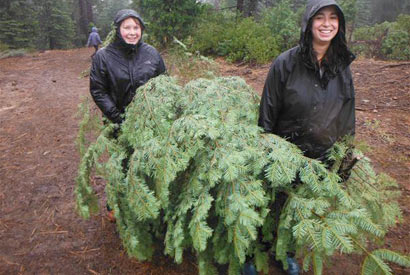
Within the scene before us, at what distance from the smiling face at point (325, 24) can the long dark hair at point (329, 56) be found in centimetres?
4

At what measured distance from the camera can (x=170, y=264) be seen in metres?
3.09

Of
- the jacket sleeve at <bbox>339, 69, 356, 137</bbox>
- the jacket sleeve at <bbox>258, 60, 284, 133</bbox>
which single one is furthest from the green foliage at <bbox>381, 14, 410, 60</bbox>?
the jacket sleeve at <bbox>258, 60, 284, 133</bbox>

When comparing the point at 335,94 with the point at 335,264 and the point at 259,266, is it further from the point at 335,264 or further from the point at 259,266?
the point at 335,264

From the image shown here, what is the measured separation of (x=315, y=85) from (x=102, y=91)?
225 centimetres

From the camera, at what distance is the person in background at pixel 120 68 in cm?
308

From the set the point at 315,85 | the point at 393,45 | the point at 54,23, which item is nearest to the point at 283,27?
the point at 393,45

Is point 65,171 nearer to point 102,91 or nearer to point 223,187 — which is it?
point 102,91

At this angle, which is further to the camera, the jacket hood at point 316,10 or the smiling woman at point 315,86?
the smiling woman at point 315,86

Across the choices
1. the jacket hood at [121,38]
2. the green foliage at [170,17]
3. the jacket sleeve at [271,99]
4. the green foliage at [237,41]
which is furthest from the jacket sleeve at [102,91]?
the green foliage at [237,41]

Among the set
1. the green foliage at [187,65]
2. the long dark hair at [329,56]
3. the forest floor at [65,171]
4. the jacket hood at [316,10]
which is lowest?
the forest floor at [65,171]

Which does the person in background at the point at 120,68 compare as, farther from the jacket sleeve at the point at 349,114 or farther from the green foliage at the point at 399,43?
the green foliage at the point at 399,43

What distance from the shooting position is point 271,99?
248 cm

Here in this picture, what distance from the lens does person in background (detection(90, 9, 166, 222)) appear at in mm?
3082

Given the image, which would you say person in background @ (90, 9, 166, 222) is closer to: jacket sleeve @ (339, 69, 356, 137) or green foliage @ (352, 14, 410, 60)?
jacket sleeve @ (339, 69, 356, 137)
